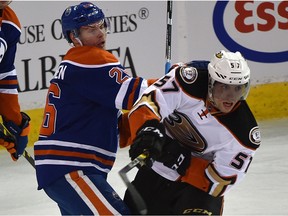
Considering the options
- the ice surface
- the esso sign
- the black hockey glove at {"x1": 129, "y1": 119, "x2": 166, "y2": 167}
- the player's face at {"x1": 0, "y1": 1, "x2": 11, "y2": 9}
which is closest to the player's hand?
the ice surface

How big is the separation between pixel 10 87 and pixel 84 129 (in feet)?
3.29

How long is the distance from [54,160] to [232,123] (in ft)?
1.95

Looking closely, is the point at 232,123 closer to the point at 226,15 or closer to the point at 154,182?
the point at 154,182

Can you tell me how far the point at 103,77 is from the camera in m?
2.92

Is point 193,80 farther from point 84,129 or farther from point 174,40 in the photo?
point 174,40

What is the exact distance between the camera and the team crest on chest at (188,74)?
2832 millimetres

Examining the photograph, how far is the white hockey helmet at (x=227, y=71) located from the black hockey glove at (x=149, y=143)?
0.95 feet

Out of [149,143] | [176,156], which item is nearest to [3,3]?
[176,156]

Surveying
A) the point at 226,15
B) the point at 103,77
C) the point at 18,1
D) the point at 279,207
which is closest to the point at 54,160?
the point at 103,77

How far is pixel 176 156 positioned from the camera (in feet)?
9.97

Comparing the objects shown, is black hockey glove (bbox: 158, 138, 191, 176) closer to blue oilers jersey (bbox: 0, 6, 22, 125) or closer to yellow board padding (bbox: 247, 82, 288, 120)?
blue oilers jersey (bbox: 0, 6, 22, 125)

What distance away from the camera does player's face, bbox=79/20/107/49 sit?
10.0 ft

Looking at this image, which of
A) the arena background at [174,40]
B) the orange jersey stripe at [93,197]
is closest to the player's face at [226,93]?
the orange jersey stripe at [93,197]

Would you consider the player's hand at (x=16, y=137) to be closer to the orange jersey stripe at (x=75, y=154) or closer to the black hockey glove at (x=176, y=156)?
the orange jersey stripe at (x=75, y=154)
